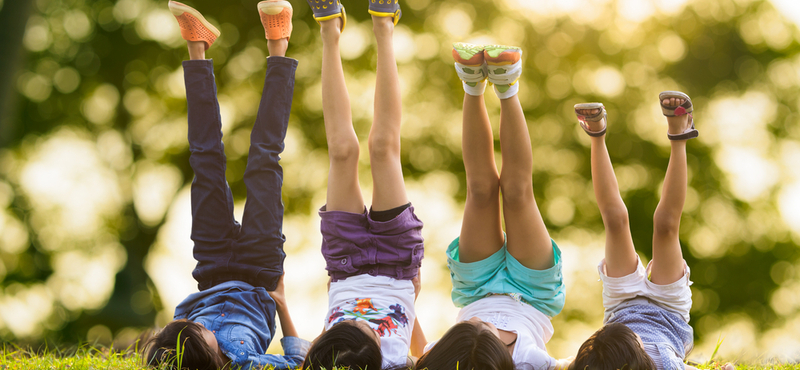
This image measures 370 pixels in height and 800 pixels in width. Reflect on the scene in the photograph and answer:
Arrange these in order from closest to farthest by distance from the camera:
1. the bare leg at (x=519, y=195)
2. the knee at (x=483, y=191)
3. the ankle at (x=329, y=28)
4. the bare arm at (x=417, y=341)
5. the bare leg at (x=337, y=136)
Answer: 1. the bare leg at (x=519, y=195)
2. the knee at (x=483, y=191)
3. the bare leg at (x=337, y=136)
4. the ankle at (x=329, y=28)
5. the bare arm at (x=417, y=341)

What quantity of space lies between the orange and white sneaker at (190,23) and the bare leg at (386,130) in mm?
1213

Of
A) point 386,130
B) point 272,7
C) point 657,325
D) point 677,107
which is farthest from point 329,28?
point 657,325

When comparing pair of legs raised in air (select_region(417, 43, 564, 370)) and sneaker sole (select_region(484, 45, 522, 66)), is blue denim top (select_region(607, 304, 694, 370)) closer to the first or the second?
pair of legs raised in air (select_region(417, 43, 564, 370))

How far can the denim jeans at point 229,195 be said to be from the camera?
337cm

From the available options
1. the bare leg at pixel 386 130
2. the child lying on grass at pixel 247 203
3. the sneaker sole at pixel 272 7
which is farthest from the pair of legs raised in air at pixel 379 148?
the sneaker sole at pixel 272 7

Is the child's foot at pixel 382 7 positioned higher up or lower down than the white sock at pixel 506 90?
higher up

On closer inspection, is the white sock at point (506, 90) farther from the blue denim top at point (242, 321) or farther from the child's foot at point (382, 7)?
the blue denim top at point (242, 321)

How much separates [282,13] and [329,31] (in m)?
0.52

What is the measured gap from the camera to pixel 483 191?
2.88 metres

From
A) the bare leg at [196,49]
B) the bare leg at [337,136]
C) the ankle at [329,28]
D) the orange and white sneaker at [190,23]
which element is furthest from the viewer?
the bare leg at [196,49]

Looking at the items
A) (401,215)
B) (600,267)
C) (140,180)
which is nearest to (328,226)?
(401,215)

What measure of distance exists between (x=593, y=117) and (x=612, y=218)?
1.89 feet

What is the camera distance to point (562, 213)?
9539mm

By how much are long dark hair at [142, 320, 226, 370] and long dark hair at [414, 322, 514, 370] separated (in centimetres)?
93
